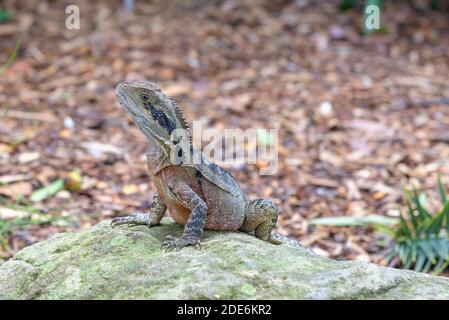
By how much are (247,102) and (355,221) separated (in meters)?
3.40

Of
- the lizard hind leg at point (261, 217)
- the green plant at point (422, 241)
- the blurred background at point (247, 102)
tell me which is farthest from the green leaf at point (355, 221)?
the lizard hind leg at point (261, 217)

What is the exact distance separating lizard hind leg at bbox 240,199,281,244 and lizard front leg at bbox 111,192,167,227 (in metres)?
0.58

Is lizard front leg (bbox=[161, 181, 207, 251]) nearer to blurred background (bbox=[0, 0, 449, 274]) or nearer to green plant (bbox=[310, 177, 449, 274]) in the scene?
blurred background (bbox=[0, 0, 449, 274])

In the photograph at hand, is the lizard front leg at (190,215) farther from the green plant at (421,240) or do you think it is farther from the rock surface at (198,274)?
the green plant at (421,240)

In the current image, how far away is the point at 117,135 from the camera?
8.62m

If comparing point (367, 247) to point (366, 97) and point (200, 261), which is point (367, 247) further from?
point (366, 97)

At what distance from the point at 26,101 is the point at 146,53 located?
226cm

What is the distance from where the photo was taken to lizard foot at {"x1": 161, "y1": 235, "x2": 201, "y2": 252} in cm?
415

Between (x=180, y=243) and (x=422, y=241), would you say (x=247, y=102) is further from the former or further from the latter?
(x=180, y=243)

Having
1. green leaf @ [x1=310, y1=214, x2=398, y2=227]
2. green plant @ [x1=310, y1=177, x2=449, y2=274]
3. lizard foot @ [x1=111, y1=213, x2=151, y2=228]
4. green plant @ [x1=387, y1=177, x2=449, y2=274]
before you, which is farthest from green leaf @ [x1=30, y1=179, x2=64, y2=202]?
green plant @ [x1=387, y1=177, x2=449, y2=274]

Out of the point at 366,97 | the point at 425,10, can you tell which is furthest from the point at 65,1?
the point at 425,10

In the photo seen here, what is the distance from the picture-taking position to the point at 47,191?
Result: 698 centimetres

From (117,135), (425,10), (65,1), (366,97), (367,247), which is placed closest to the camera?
(367,247)

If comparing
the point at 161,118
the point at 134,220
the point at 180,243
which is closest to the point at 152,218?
the point at 134,220
